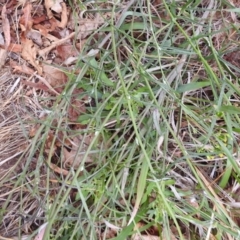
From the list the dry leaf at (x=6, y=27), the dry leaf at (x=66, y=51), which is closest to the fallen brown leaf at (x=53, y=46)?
the dry leaf at (x=66, y=51)

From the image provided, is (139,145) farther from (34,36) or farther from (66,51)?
(34,36)

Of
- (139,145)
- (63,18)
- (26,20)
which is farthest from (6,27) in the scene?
(139,145)

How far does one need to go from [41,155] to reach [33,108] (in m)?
0.20

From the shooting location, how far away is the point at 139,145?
123 cm

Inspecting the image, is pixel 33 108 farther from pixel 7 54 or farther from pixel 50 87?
pixel 7 54

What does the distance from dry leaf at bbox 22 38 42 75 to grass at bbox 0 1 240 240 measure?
0.13 m

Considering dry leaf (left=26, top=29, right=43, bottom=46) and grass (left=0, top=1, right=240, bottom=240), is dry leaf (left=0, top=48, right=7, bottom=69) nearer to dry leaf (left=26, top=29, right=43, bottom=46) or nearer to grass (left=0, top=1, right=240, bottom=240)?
dry leaf (left=26, top=29, right=43, bottom=46)

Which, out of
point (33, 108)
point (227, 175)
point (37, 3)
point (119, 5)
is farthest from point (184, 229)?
point (37, 3)

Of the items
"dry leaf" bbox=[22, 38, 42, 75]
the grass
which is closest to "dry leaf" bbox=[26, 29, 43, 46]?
"dry leaf" bbox=[22, 38, 42, 75]

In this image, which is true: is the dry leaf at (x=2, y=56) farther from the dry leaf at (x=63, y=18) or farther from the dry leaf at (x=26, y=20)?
the dry leaf at (x=63, y=18)

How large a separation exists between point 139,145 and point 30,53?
488mm

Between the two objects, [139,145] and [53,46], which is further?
[53,46]

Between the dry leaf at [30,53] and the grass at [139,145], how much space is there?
0.13 meters

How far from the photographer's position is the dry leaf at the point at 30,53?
136 centimetres
